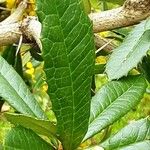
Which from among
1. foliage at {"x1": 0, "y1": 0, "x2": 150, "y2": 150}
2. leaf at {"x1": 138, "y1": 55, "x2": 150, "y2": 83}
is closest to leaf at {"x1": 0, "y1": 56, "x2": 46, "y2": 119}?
foliage at {"x1": 0, "y1": 0, "x2": 150, "y2": 150}

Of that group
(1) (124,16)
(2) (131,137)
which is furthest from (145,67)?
(2) (131,137)

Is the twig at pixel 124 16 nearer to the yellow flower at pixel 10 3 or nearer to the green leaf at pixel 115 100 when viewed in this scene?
the green leaf at pixel 115 100

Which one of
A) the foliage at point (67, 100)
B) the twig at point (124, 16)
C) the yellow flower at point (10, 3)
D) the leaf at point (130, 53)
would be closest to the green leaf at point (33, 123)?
the foliage at point (67, 100)

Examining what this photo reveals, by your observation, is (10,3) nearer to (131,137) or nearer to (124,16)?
(124,16)

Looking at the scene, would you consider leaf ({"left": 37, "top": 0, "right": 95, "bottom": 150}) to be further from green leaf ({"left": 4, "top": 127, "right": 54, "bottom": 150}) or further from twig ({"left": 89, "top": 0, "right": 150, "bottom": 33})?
twig ({"left": 89, "top": 0, "right": 150, "bottom": 33})

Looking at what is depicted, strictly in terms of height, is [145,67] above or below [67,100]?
below

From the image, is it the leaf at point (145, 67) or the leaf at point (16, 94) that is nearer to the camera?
the leaf at point (16, 94)

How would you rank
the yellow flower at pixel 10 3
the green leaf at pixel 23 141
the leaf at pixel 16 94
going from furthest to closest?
the yellow flower at pixel 10 3, the leaf at pixel 16 94, the green leaf at pixel 23 141
